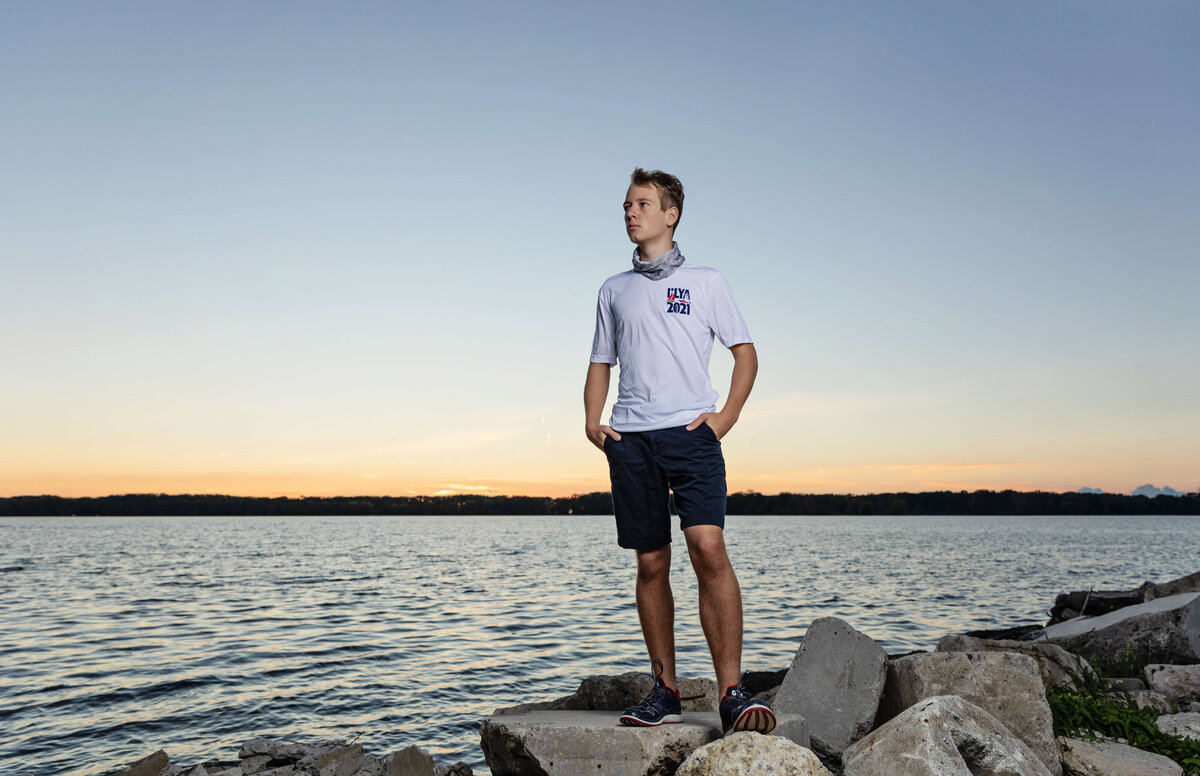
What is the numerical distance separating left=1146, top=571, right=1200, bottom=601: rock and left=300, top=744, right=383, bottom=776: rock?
11.1 m

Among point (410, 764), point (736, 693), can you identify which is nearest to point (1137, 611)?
point (736, 693)

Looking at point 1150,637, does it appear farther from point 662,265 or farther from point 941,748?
point 662,265

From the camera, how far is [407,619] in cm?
1931

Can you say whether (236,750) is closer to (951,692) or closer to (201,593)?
(951,692)

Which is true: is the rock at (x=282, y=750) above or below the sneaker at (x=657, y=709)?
below

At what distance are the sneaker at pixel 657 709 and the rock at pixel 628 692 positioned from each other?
5.44 ft

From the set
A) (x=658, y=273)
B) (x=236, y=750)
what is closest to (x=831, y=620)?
(x=658, y=273)

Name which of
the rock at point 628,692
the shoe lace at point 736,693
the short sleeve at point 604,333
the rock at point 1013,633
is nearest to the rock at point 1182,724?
the rock at point 628,692

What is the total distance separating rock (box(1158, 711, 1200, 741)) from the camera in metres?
5.25

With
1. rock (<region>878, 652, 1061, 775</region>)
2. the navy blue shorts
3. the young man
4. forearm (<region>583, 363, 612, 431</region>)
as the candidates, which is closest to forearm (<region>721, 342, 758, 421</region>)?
the young man

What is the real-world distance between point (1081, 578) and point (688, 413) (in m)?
31.1

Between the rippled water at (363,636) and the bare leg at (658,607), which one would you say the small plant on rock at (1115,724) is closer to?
the bare leg at (658,607)

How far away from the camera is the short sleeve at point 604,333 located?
4.69 m

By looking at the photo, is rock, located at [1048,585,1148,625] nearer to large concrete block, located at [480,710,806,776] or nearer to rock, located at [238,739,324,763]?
large concrete block, located at [480,710,806,776]
